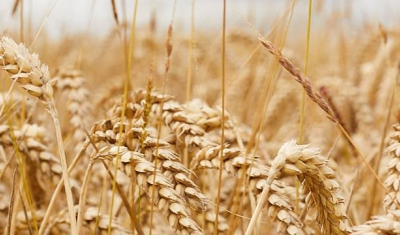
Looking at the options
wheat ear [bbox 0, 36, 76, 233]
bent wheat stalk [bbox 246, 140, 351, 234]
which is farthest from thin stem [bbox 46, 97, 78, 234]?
bent wheat stalk [bbox 246, 140, 351, 234]

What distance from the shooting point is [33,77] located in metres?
0.76

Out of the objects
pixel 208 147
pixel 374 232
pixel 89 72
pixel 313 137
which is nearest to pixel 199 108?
pixel 208 147

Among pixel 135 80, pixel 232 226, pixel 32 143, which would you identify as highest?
pixel 135 80

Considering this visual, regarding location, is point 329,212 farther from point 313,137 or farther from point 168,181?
point 313,137

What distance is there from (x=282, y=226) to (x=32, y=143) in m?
0.54

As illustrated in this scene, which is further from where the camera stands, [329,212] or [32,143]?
[32,143]

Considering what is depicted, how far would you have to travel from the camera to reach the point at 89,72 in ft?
13.8

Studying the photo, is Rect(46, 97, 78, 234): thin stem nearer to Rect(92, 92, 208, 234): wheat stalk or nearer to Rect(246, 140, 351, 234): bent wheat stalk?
Rect(92, 92, 208, 234): wheat stalk

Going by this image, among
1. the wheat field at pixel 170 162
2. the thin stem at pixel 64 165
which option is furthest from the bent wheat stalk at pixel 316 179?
the thin stem at pixel 64 165

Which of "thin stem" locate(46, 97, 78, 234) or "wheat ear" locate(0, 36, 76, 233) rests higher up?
"wheat ear" locate(0, 36, 76, 233)

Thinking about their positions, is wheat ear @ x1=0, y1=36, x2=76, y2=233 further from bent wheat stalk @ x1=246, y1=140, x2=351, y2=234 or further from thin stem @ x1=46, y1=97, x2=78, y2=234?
bent wheat stalk @ x1=246, y1=140, x2=351, y2=234

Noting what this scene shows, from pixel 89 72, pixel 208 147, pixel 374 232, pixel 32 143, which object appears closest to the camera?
pixel 374 232

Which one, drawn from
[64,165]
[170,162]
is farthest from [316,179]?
[64,165]

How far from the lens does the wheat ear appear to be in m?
0.74
